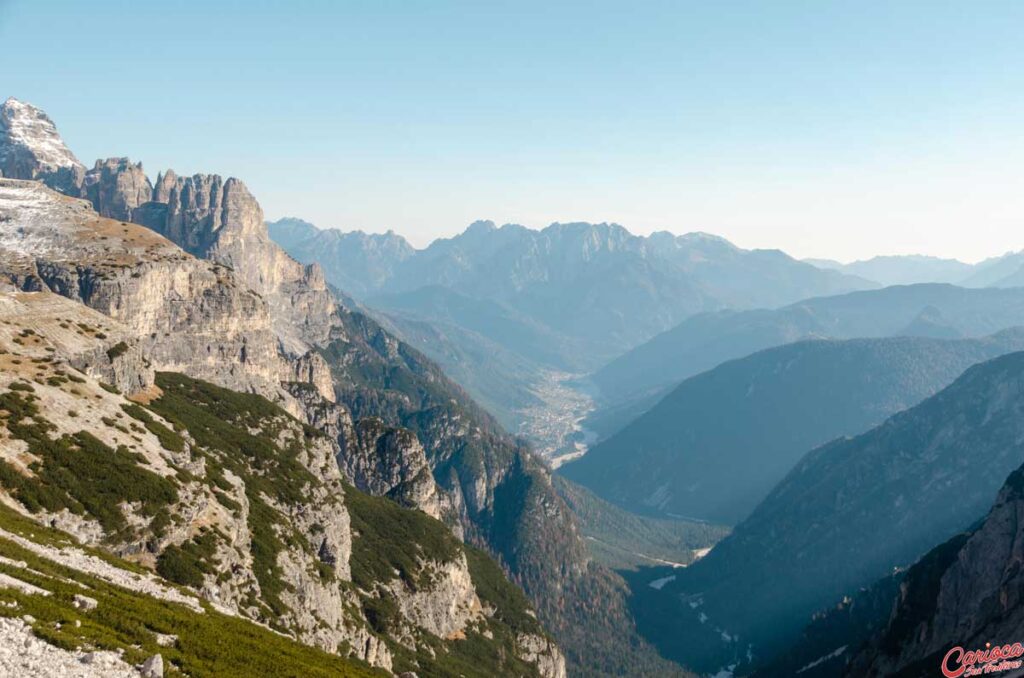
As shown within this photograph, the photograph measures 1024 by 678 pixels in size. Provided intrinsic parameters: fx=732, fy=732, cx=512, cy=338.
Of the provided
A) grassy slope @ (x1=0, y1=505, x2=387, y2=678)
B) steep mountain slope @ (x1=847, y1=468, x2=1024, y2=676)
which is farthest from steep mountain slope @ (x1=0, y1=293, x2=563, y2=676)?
steep mountain slope @ (x1=847, y1=468, x2=1024, y2=676)

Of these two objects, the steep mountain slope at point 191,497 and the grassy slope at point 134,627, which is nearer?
the grassy slope at point 134,627

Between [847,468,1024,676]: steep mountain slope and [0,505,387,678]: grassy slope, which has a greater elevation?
[0,505,387,678]: grassy slope

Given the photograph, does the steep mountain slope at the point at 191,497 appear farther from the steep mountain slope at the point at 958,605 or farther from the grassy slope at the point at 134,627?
the steep mountain slope at the point at 958,605

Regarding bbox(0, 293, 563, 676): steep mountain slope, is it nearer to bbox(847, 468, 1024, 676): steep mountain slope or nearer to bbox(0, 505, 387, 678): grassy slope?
bbox(0, 505, 387, 678): grassy slope

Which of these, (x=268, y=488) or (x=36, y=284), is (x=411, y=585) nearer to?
(x=268, y=488)

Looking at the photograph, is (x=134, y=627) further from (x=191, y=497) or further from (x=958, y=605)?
(x=958, y=605)

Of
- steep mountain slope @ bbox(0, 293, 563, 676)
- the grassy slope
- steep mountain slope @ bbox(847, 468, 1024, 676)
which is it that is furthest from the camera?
steep mountain slope @ bbox(847, 468, 1024, 676)

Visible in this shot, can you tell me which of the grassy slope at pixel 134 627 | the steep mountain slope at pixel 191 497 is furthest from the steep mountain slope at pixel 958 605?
the steep mountain slope at pixel 191 497
